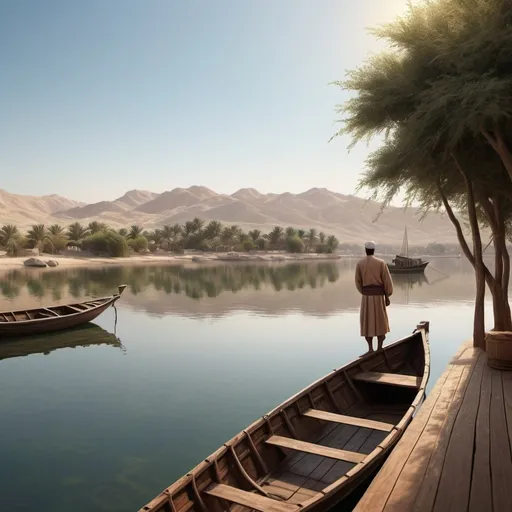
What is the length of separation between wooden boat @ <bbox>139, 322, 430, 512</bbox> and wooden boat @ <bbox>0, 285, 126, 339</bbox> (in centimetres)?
1343

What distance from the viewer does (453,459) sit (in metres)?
4.64

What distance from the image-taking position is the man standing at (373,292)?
10391 millimetres

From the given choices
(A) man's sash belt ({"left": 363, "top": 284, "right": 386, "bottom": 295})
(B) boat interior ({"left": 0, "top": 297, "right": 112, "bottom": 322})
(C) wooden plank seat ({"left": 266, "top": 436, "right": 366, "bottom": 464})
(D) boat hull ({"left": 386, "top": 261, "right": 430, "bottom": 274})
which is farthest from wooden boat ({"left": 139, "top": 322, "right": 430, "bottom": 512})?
(D) boat hull ({"left": 386, "top": 261, "right": 430, "bottom": 274})

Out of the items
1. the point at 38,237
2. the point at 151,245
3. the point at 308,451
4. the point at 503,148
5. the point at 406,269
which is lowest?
the point at 406,269

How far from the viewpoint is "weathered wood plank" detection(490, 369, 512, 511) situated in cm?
382

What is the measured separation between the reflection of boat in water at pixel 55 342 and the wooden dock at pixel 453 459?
1404 cm

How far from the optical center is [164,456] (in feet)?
27.7

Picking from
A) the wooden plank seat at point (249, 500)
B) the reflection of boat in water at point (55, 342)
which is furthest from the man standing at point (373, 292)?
the reflection of boat in water at point (55, 342)

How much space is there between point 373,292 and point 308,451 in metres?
5.01

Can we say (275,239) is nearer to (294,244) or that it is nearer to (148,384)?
(294,244)

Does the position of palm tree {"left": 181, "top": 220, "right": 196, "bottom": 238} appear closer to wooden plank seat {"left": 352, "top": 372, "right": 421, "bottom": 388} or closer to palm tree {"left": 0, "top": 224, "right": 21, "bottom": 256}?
palm tree {"left": 0, "top": 224, "right": 21, "bottom": 256}

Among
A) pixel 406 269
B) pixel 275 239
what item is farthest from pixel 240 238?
pixel 406 269

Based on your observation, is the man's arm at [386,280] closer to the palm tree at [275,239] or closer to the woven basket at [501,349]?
the woven basket at [501,349]

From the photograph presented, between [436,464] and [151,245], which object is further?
[151,245]
